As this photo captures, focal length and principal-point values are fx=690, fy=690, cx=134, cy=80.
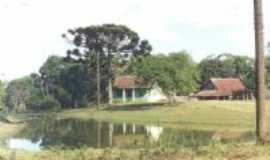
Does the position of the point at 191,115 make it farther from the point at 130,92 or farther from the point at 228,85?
the point at 130,92

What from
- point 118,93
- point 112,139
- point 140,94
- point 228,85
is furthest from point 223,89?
point 112,139

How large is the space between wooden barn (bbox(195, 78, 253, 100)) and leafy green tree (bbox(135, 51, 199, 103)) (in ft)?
58.1

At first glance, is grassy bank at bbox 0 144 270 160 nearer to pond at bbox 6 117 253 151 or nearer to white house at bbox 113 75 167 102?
pond at bbox 6 117 253 151

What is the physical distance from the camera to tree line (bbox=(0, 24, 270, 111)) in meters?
80.3

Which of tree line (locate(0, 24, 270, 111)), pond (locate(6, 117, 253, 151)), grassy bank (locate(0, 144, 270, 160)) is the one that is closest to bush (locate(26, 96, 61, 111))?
tree line (locate(0, 24, 270, 111))

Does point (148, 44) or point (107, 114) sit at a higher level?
point (148, 44)

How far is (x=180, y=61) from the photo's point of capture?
81500 mm

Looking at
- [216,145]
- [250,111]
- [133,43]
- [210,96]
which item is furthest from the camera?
[210,96]

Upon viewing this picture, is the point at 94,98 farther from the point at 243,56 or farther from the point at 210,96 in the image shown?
the point at 243,56

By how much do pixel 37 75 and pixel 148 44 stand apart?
156 ft

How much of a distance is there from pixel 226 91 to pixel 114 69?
57.5ft

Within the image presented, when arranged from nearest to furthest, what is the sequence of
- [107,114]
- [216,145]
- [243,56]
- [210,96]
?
[216,145]
[107,114]
[210,96]
[243,56]

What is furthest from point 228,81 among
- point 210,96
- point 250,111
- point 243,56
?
point 250,111

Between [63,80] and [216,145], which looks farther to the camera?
[63,80]
